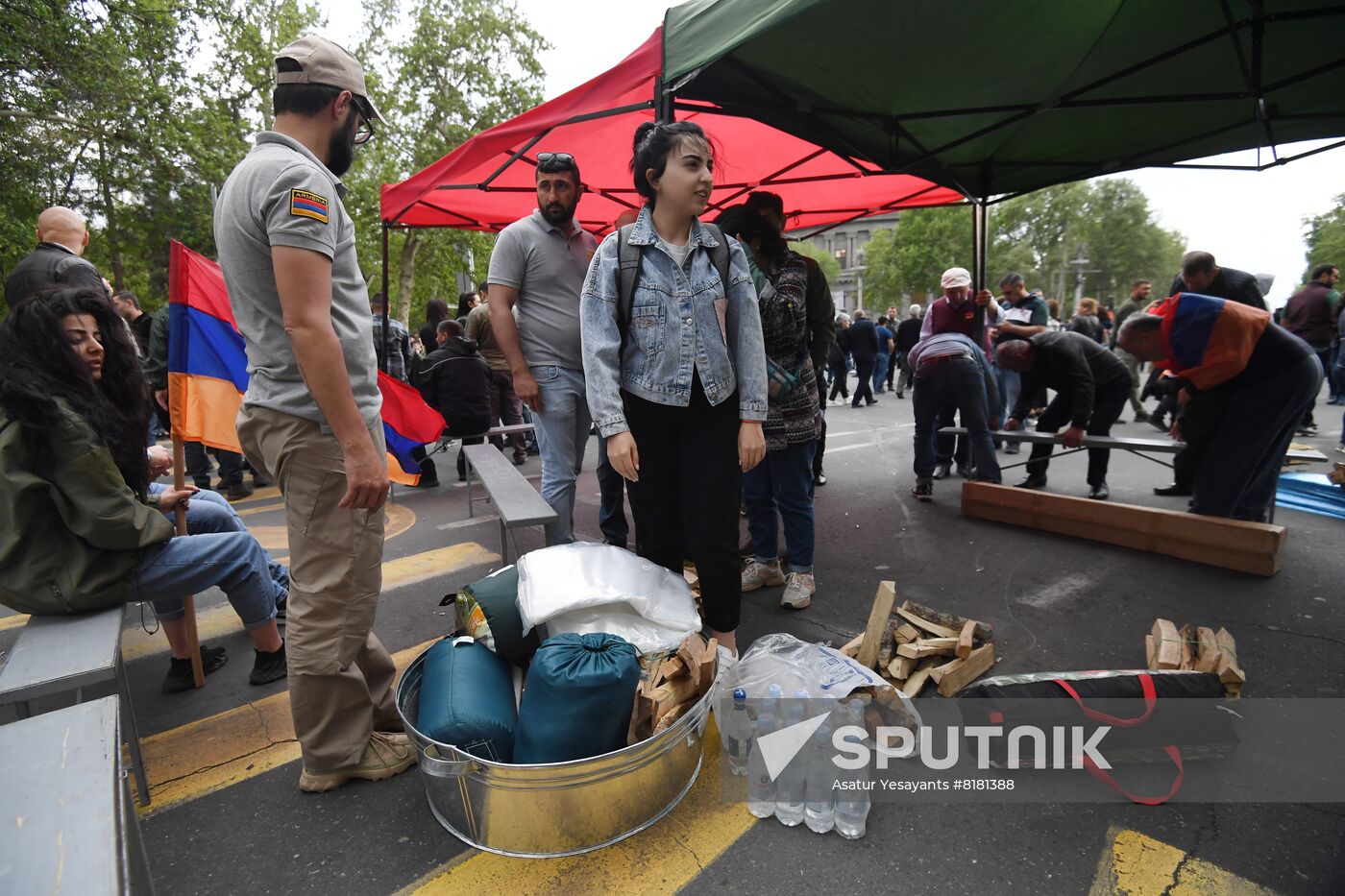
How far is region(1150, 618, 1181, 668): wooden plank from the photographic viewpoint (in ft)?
7.97

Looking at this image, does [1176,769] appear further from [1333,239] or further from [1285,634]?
A: [1333,239]

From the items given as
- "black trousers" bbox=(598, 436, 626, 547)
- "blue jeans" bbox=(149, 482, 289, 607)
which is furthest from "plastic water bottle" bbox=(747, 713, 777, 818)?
"blue jeans" bbox=(149, 482, 289, 607)

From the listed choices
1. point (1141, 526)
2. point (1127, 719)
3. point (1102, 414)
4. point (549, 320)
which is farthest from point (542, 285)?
point (1102, 414)

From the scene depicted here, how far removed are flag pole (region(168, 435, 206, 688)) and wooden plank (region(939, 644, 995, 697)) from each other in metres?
3.12

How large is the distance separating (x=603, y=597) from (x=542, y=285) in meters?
1.81

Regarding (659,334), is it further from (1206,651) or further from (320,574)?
(1206,651)

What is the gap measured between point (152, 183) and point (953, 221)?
40214 millimetres

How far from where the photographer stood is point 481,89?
26984mm

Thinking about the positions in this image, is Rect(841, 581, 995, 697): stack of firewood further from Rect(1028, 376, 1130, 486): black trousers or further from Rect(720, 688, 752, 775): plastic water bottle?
Rect(1028, 376, 1130, 486): black trousers

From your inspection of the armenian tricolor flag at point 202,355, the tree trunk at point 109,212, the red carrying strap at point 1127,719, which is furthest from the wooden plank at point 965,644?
the tree trunk at point 109,212

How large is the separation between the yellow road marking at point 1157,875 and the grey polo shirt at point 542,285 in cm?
277

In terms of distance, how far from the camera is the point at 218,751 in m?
2.46

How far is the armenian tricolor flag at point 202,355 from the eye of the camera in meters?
2.79

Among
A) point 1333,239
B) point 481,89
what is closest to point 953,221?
point 1333,239
